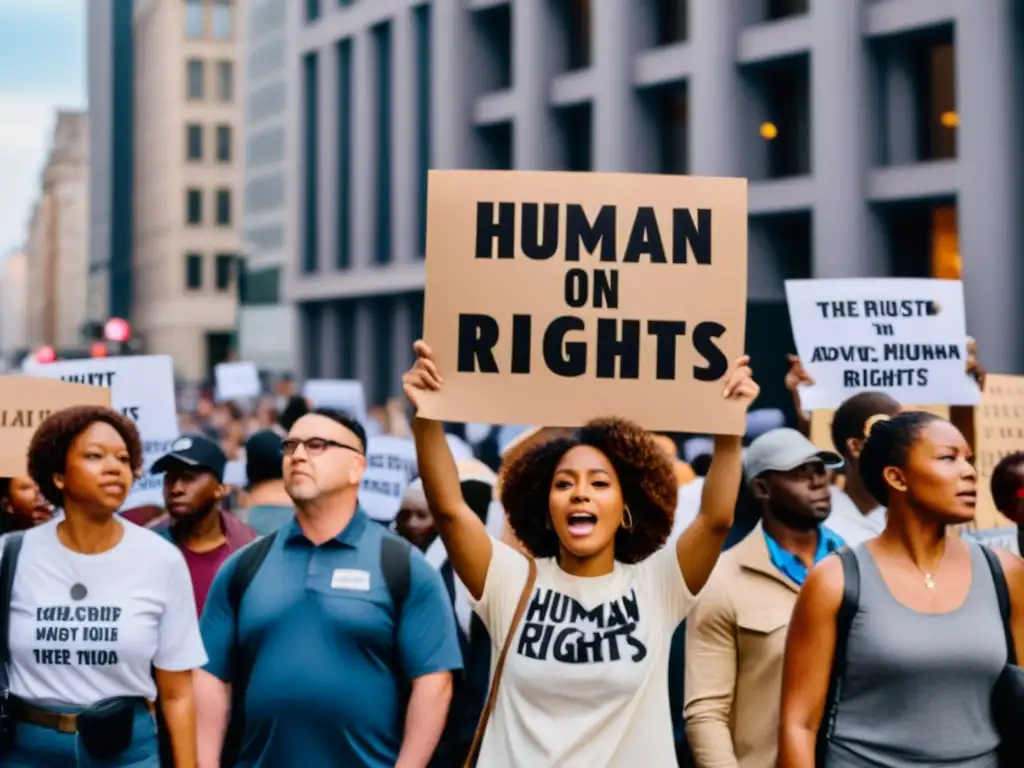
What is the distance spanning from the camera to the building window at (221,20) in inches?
3565

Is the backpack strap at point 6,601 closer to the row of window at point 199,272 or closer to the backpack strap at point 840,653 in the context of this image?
the backpack strap at point 840,653

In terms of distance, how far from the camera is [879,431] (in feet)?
15.4

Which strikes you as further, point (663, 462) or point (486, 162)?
point (486, 162)

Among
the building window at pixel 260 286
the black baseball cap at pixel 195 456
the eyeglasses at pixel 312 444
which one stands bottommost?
the black baseball cap at pixel 195 456

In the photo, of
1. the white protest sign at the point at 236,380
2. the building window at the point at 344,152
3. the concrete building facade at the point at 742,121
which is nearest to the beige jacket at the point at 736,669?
the concrete building facade at the point at 742,121

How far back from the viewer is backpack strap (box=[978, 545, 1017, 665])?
14.4ft

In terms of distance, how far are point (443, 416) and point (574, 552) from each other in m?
0.55

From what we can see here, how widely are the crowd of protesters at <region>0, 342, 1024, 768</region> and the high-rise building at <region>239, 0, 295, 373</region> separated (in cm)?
5603

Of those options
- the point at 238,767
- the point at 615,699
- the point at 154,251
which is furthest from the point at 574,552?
the point at 154,251

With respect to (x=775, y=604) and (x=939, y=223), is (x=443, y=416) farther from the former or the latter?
(x=939, y=223)

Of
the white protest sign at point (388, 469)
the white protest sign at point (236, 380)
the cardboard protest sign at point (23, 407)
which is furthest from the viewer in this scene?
the white protest sign at point (236, 380)

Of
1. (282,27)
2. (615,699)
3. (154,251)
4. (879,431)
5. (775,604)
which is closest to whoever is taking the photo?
(615,699)

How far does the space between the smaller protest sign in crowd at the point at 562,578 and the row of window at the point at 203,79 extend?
8719 cm

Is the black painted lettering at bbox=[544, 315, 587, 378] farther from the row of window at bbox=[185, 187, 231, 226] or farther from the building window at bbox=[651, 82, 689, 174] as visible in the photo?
the row of window at bbox=[185, 187, 231, 226]
